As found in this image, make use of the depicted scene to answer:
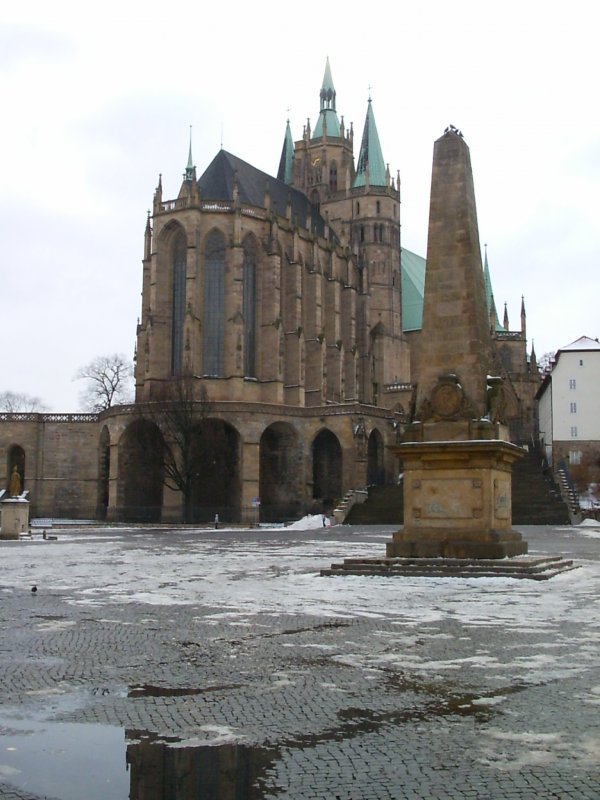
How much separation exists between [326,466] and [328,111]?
47.2 metres

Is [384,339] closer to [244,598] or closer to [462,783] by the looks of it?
[244,598]

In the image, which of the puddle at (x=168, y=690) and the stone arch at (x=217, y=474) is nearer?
the puddle at (x=168, y=690)

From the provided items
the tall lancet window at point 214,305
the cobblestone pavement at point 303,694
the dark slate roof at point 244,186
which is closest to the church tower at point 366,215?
the dark slate roof at point 244,186

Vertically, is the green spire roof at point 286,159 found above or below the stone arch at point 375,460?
above

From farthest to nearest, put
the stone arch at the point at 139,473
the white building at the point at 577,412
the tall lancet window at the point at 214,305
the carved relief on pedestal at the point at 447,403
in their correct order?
the white building at the point at 577,412
the tall lancet window at the point at 214,305
the stone arch at the point at 139,473
the carved relief on pedestal at the point at 447,403

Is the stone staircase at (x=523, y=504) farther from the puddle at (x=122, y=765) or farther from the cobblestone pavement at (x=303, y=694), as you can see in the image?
the puddle at (x=122, y=765)

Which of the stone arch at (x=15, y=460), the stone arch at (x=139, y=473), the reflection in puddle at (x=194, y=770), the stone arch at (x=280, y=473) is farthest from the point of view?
the stone arch at (x=15, y=460)

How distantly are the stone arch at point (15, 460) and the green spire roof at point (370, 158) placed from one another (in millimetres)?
42800

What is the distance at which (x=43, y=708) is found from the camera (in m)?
6.48

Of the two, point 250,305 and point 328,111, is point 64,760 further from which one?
point 328,111

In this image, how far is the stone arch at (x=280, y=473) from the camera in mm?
61344

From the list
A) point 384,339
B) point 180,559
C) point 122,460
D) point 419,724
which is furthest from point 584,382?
point 419,724

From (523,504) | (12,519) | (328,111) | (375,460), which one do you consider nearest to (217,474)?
(375,460)

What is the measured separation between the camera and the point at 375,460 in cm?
6384
